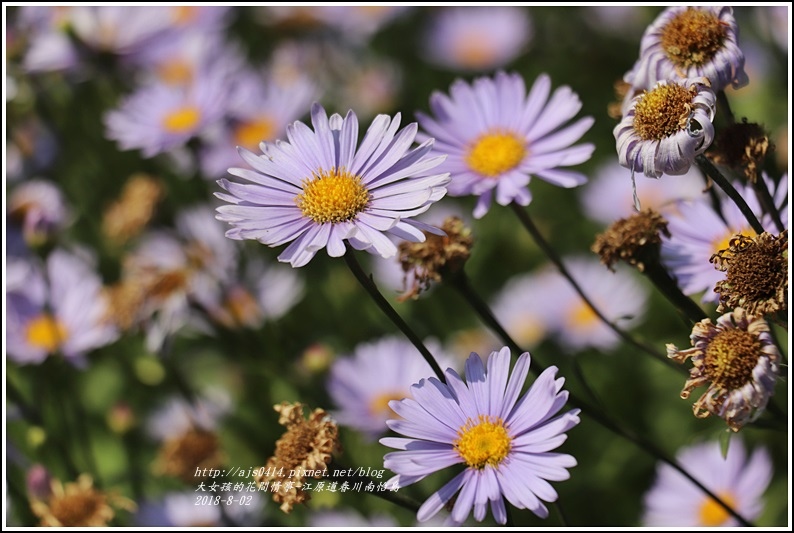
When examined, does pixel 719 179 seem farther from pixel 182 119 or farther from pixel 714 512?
pixel 182 119

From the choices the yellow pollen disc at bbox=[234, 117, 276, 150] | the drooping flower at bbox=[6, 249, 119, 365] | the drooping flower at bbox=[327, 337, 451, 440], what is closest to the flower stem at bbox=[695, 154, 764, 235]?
the drooping flower at bbox=[327, 337, 451, 440]

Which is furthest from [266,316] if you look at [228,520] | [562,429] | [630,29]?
[630,29]

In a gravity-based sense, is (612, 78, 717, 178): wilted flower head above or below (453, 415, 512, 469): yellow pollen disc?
above

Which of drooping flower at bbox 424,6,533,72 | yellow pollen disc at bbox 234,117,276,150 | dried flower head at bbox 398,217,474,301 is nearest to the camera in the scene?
dried flower head at bbox 398,217,474,301

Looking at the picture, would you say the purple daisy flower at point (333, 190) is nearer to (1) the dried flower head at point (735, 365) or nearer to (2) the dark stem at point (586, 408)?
(2) the dark stem at point (586, 408)

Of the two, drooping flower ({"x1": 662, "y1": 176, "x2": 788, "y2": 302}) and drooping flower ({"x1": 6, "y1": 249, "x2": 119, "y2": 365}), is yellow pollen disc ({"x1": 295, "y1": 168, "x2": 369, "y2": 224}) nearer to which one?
drooping flower ({"x1": 662, "y1": 176, "x2": 788, "y2": 302})

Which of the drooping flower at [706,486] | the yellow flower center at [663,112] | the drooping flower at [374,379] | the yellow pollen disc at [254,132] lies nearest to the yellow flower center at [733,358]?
the yellow flower center at [663,112]
